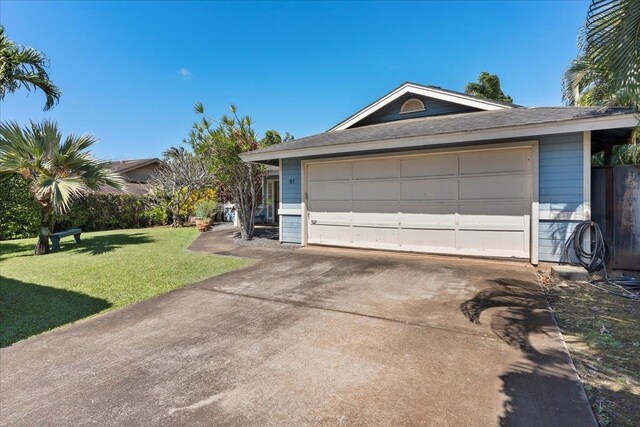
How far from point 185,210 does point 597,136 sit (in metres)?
16.4

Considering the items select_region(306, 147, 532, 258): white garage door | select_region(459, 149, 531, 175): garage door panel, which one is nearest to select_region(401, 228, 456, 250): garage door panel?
select_region(306, 147, 532, 258): white garage door

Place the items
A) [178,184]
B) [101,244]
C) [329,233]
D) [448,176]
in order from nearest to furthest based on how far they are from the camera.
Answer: [448,176] < [329,233] < [101,244] < [178,184]

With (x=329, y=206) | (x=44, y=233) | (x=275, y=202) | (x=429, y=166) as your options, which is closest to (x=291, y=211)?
(x=329, y=206)

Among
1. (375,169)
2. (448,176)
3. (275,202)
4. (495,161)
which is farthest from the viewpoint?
(275,202)

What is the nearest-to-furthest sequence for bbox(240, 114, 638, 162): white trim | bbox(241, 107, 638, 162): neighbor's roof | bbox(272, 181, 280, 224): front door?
bbox(240, 114, 638, 162): white trim → bbox(241, 107, 638, 162): neighbor's roof → bbox(272, 181, 280, 224): front door

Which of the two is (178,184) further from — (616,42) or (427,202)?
(616,42)

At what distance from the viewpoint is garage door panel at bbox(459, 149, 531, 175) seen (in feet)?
20.5

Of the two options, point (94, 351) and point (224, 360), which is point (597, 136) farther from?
point (94, 351)

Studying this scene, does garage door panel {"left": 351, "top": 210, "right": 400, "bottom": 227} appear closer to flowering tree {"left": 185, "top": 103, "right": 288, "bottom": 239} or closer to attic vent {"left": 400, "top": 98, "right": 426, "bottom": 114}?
attic vent {"left": 400, "top": 98, "right": 426, "bottom": 114}

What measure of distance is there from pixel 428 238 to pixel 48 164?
10340 millimetres

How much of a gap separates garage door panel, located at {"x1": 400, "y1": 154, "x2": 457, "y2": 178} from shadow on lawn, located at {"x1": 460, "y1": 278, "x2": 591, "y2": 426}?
3.48m

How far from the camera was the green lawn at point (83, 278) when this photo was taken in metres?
4.21

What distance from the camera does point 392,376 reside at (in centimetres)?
248

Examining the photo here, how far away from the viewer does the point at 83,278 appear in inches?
232
